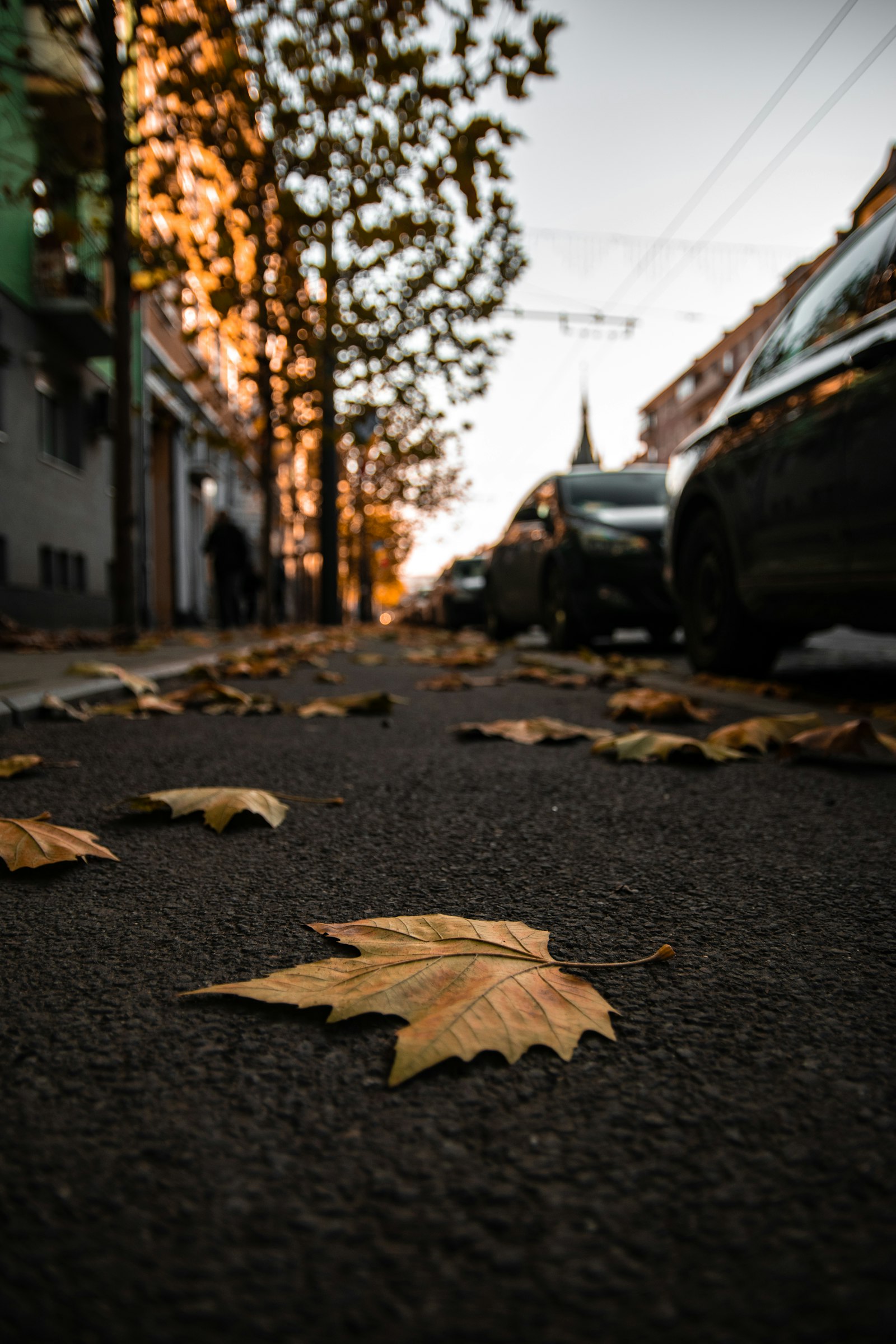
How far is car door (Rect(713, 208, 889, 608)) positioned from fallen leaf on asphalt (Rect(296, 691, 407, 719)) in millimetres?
1699

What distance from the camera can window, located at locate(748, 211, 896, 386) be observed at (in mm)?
3510

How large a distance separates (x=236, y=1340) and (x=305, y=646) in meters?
8.59

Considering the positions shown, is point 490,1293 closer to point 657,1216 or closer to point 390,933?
point 657,1216

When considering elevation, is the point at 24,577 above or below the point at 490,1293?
above

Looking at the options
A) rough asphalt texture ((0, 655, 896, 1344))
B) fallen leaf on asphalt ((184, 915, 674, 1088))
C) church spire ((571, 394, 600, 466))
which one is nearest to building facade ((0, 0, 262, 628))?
rough asphalt texture ((0, 655, 896, 1344))

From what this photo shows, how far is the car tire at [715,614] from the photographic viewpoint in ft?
15.6

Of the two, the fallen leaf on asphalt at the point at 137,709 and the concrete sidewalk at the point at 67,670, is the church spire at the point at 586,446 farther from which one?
the fallen leaf on asphalt at the point at 137,709

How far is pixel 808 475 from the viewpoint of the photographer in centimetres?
376

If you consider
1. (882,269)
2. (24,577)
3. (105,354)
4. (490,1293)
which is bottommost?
(490,1293)

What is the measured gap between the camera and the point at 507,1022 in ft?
3.48

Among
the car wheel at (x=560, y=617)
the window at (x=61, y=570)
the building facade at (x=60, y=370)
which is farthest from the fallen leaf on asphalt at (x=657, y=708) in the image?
the window at (x=61, y=570)

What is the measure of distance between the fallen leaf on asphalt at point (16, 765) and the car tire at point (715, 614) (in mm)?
3201

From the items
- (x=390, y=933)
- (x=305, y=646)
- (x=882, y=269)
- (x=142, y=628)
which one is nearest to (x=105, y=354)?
(x=142, y=628)

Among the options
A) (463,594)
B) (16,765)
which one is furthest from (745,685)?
(463,594)
